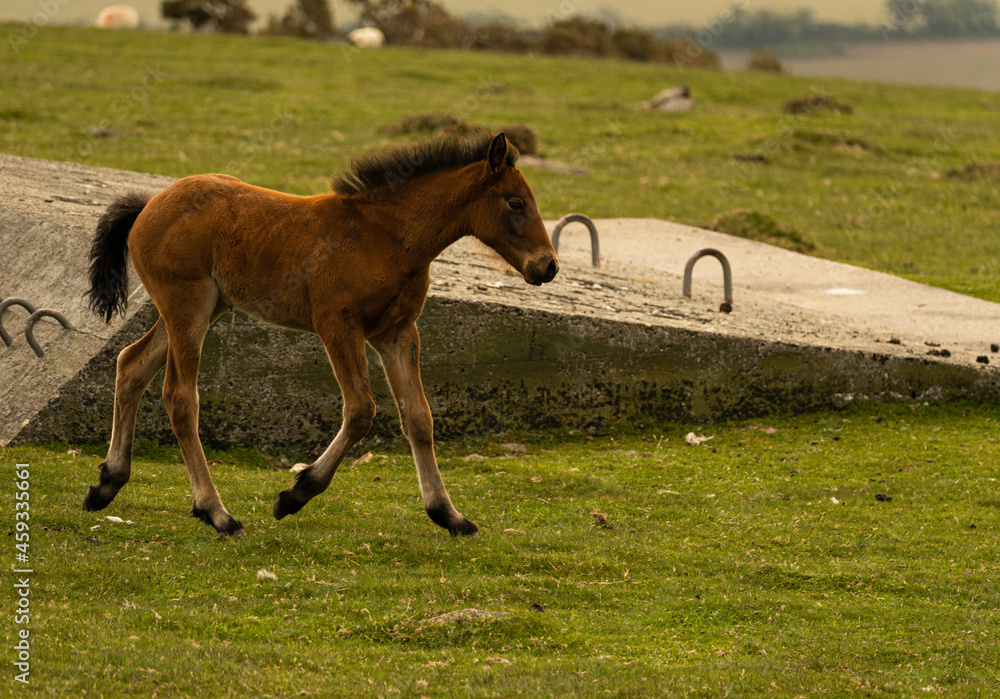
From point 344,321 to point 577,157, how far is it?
19480 mm

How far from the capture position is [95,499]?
272 inches

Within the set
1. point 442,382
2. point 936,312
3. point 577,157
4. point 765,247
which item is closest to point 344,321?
point 442,382

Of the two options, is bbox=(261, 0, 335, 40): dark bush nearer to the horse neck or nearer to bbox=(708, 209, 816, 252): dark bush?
bbox=(708, 209, 816, 252): dark bush

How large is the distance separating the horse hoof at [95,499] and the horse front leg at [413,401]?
6.44 feet

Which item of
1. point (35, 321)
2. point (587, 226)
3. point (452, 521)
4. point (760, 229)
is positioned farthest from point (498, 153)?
point (760, 229)

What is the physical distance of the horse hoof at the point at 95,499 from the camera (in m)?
6.91

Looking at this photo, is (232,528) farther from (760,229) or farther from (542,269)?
(760,229)

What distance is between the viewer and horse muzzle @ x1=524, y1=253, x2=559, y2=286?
6234 mm

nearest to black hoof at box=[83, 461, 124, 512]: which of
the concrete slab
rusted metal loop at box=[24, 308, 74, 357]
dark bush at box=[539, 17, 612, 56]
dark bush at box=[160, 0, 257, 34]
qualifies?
rusted metal loop at box=[24, 308, 74, 357]

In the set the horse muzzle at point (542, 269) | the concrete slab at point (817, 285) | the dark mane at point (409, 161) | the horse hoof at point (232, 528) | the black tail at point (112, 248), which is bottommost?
the horse hoof at point (232, 528)

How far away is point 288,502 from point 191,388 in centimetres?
92

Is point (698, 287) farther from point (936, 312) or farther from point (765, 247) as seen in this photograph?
point (765, 247)

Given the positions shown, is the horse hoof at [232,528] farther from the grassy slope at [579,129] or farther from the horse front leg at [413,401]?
the grassy slope at [579,129]

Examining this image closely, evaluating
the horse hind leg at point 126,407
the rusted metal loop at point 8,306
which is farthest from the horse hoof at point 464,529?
the rusted metal loop at point 8,306
